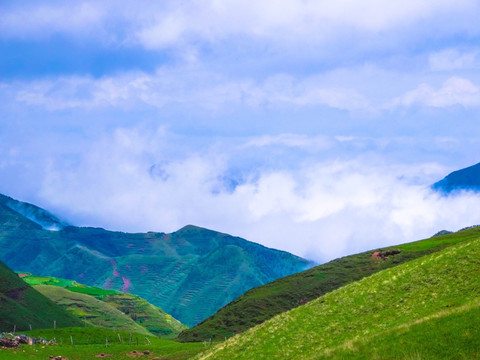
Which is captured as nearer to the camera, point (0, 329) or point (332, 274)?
point (0, 329)

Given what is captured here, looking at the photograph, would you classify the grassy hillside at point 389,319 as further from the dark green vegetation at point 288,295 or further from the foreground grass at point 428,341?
the dark green vegetation at point 288,295

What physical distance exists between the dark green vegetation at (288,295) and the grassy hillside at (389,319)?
10693cm

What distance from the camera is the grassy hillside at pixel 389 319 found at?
3369 centimetres

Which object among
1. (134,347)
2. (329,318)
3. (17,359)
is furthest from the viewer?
(134,347)

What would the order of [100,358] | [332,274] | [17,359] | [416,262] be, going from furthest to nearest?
[332,274] → [100,358] → [17,359] → [416,262]

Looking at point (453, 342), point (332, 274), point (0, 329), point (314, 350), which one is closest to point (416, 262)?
point (314, 350)

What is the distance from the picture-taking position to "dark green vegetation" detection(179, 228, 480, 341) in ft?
547

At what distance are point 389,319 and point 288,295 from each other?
470 feet

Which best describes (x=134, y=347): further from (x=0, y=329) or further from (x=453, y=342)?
(x=0, y=329)

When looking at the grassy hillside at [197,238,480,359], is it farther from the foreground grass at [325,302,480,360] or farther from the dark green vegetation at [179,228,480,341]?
the dark green vegetation at [179,228,480,341]

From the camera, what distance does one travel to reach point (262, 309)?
A: 577ft

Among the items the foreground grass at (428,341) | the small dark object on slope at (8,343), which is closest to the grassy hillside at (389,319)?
the foreground grass at (428,341)

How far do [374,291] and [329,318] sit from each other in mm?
5875

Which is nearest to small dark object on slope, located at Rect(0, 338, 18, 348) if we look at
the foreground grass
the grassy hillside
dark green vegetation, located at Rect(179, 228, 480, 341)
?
the grassy hillside
